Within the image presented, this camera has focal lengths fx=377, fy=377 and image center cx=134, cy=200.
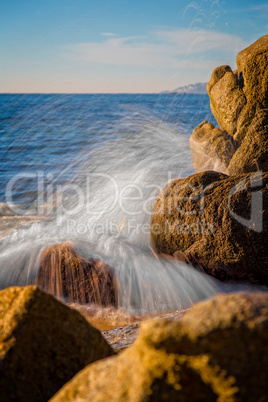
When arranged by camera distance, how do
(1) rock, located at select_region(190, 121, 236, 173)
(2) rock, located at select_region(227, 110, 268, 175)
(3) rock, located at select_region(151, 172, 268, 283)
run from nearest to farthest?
(3) rock, located at select_region(151, 172, 268, 283), (2) rock, located at select_region(227, 110, 268, 175), (1) rock, located at select_region(190, 121, 236, 173)

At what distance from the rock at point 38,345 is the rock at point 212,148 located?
5.12m

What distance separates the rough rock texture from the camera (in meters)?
5.21

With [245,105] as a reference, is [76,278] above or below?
below

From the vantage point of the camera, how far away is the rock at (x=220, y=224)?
4223 mm

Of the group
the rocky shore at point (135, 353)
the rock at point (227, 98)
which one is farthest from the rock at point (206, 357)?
the rock at point (227, 98)

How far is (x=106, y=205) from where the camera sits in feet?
24.5

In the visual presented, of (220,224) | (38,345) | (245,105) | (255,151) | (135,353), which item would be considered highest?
(245,105)

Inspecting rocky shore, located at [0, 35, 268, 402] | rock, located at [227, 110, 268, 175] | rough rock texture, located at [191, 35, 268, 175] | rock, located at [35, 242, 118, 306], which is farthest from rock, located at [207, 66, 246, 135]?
rocky shore, located at [0, 35, 268, 402]

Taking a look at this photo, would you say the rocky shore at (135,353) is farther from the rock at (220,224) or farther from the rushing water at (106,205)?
→ the rock at (220,224)

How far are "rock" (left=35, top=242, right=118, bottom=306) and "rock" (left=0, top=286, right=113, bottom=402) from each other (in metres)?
2.64

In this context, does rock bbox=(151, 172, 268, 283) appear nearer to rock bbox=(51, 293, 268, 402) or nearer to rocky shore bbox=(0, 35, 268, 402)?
rocky shore bbox=(0, 35, 268, 402)

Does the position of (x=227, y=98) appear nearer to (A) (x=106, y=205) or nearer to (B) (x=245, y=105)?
(B) (x=245, y=105)

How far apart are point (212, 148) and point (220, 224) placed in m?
2.71

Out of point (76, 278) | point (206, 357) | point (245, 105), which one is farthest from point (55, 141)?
point (206, 357)
